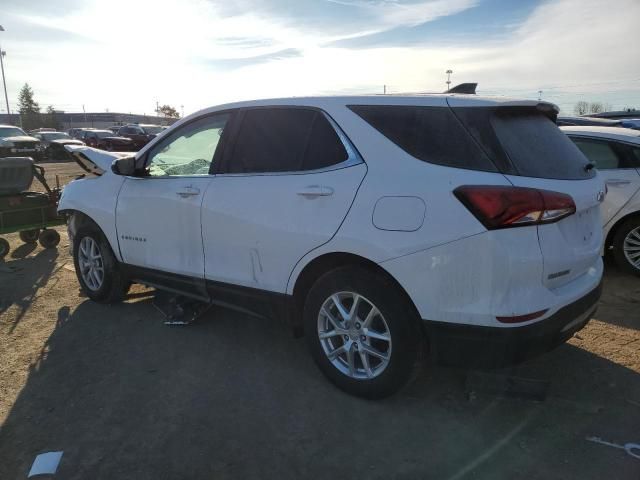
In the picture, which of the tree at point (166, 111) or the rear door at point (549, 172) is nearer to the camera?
the rear door at point (549, 172)

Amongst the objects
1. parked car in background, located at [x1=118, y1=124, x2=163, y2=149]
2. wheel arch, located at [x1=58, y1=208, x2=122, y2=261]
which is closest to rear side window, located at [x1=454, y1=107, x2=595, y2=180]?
wheel arch, located at [x1=58, y1=208, x2=122, y2=261]

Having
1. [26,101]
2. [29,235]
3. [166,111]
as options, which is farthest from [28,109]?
[29,235]

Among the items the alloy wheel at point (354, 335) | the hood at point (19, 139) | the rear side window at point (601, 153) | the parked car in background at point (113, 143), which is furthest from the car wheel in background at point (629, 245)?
the parked car in background at point (113, 143)

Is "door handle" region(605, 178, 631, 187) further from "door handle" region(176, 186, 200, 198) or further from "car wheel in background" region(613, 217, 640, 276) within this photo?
"door handle" region(176, 186, 200, 198)

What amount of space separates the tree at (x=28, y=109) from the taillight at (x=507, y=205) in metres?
77.3

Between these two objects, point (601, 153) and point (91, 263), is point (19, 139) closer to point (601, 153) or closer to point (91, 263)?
point (91, 263)

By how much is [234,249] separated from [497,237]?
1843 mm

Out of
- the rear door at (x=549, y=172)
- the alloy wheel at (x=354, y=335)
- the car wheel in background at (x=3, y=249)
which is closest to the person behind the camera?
the rear door at (x=549, y=172)

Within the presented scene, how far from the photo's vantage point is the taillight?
254 cm

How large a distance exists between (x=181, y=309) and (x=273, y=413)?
1.79 m

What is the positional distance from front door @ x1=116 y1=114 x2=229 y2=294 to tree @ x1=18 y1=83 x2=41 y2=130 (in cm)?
7456

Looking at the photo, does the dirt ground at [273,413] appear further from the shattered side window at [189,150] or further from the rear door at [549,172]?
the shattered side window at [189,150]

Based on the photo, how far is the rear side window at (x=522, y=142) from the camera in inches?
107

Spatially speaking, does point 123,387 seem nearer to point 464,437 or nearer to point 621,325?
point 464,437
